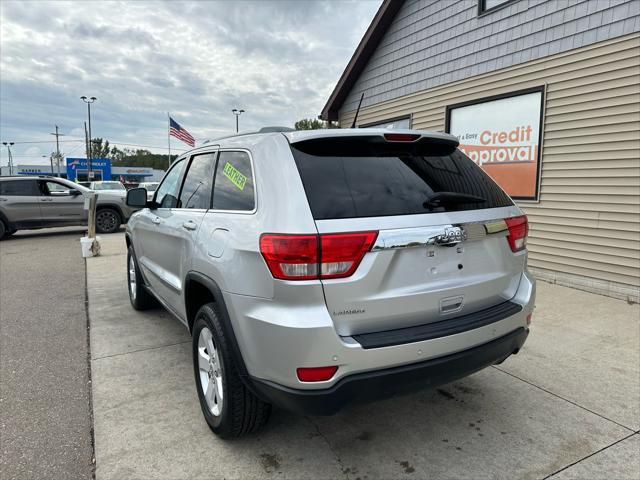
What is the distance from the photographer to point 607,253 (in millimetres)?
5676

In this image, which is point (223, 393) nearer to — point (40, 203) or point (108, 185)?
point (40, 203)

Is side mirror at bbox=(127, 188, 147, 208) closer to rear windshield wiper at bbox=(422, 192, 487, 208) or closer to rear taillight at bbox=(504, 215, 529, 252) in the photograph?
rear windshield wiper at bbox=(422, 192, 487, 208)

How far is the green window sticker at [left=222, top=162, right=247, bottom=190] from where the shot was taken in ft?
8.25

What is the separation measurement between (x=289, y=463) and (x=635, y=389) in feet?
8.39

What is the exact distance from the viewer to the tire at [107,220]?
1291 cm

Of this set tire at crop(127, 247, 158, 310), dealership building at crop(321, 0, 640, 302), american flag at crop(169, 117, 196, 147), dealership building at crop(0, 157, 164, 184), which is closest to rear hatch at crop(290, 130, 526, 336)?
tire at crop(127, 247, 158, 310)

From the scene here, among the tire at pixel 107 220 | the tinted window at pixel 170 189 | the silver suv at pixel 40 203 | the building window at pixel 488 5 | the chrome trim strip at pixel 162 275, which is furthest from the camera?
the tire at pixel 107 220

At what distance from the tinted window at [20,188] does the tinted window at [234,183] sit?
1142 cm

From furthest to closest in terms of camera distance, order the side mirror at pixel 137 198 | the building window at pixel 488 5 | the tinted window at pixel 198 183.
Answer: the building window at pixel 488 5 → the side mirror at pixel 137 198 → the tinted window at pixel 198 183

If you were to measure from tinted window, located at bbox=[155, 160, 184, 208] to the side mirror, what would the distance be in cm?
12

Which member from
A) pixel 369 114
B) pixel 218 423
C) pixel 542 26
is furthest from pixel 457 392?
pixel 369 114

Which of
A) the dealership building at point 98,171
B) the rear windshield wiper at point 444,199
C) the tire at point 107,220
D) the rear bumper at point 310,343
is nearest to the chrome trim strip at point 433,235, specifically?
the rear windshield wiper at point 444,199

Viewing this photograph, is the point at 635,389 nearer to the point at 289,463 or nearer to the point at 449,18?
the point at 289,463

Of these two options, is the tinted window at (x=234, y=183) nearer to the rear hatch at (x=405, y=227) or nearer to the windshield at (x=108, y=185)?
the rear hatch at (x=405, y=227)
